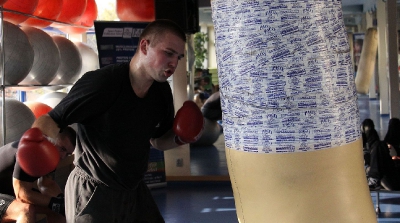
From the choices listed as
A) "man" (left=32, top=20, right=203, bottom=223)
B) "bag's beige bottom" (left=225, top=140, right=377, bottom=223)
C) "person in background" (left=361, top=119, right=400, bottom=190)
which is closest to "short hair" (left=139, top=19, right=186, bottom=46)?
"man" (left=32, top=20, right=203, bottom=223)

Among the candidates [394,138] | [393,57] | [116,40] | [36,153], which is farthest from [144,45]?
[393,57]

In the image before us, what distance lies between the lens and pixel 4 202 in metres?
3.59

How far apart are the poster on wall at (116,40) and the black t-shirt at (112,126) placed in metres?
3.42

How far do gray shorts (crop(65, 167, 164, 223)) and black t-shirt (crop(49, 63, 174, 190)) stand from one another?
0.04 metres

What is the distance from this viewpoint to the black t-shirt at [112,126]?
2.16 m

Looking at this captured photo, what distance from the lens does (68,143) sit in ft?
10.8

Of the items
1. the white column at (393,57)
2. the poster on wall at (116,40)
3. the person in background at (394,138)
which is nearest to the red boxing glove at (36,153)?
the poster on wall at (116,40)

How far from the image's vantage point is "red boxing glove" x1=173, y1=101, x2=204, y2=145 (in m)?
2.51

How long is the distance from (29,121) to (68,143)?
1.39 meters

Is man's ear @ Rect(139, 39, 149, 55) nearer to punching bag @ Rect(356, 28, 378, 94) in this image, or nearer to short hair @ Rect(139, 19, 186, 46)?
short hair @ Rect(139, 19, 186, 46)

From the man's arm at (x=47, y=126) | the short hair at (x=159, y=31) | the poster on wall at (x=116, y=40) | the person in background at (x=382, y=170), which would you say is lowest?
the person in background at (x=382, y=170)

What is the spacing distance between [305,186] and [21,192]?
247 cm

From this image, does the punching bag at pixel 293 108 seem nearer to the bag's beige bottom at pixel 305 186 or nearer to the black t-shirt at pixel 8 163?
the bag's beige bottom at pixel 305 186

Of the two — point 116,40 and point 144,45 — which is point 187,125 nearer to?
point 144,45
